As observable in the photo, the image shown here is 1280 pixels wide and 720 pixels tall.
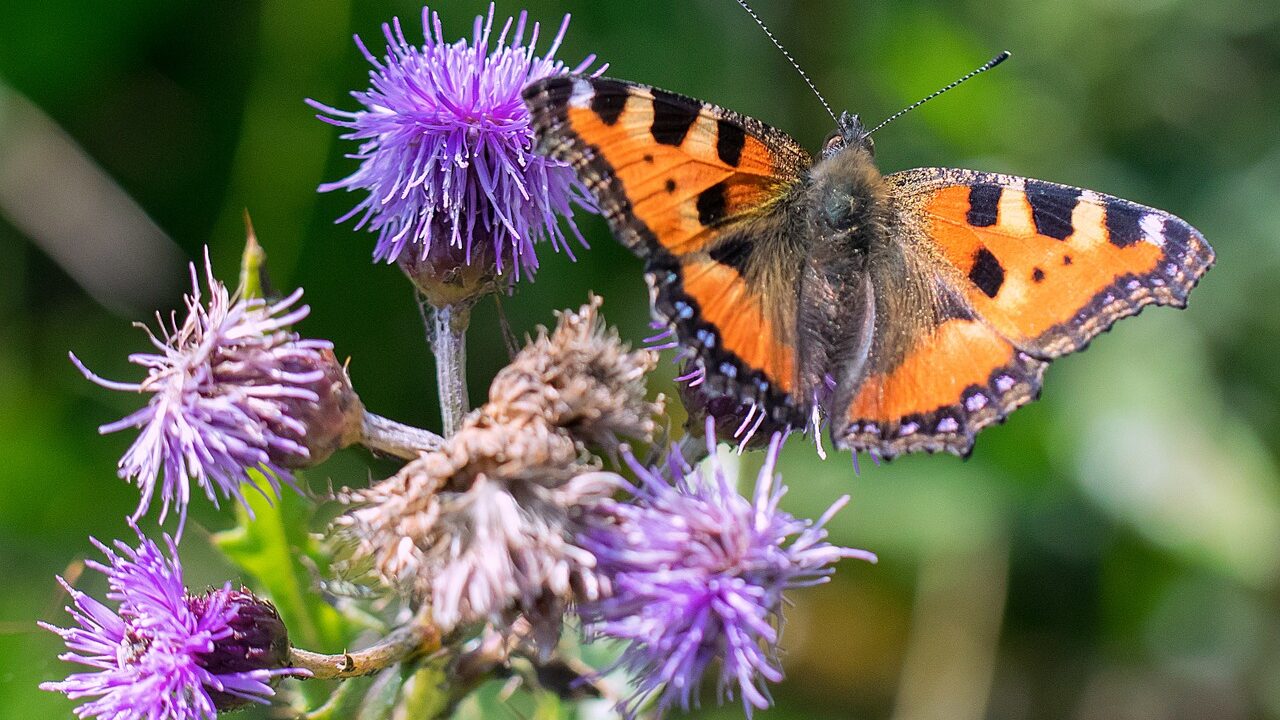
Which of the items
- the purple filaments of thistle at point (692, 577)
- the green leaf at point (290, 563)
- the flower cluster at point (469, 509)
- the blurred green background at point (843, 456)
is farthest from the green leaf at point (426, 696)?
the blurred green background at point (843, 456)

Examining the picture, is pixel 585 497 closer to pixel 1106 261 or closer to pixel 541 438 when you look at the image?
pixel 541 438

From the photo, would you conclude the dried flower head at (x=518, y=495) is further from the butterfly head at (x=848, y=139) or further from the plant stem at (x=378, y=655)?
the butterfly head at (x=848, y=139)

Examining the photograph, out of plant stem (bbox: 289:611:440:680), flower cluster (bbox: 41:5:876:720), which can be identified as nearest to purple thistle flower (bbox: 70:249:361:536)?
flower cluster (bbox: 41:5:876:720)

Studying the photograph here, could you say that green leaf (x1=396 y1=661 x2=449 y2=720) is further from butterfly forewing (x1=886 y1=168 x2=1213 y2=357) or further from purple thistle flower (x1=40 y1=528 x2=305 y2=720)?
butterfly forewing (x1=886 y1=168 x2=1213 y2=357)

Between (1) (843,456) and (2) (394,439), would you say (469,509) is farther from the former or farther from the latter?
(1) (843,456)

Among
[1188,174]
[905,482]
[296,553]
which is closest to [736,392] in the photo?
[296,553]

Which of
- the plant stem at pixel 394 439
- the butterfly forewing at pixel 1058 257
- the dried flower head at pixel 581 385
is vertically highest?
the butterfly forewing at pixel 1058 257
